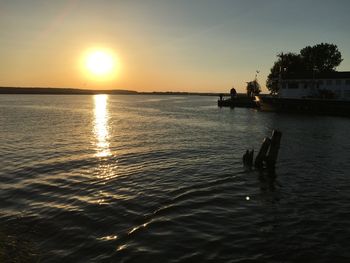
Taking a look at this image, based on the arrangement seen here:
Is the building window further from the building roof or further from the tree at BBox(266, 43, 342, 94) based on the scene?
the tree at BBox(266, 43, 342, 94)

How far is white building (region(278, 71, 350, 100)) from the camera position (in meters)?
87.2

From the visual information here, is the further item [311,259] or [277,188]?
[277,188]

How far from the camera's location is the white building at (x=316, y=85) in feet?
286

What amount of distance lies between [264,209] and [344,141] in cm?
2574

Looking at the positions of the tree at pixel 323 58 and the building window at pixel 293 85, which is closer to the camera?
the building window at pixel 293 85

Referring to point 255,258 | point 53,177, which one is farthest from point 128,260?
point 53,177

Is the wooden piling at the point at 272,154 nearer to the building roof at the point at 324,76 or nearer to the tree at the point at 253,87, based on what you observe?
the building roof at the point at 324,76

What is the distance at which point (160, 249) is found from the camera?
10805 mm

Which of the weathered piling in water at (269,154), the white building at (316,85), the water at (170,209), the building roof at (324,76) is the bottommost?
the water at (170,209)

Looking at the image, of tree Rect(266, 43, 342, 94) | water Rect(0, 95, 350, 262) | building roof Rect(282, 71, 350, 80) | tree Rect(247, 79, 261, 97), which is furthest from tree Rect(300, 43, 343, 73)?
water Rect(0, 95, 350, 262)

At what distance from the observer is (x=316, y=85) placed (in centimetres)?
8938

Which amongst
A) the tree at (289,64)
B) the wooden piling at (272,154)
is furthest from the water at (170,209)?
the tree at (289,64)

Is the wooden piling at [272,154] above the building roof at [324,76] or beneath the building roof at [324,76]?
beneath

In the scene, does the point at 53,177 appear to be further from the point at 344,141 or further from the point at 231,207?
the point at 344,141
